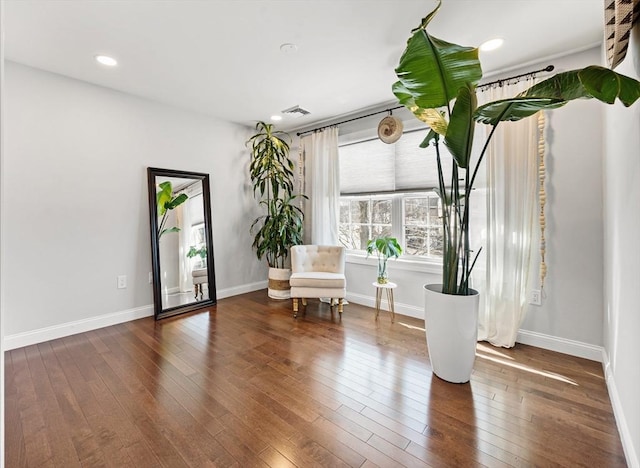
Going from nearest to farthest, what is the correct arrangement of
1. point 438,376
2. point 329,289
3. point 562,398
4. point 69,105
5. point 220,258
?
point 562,398
point 438,376
point 69,105
point 329,289
point 220,258

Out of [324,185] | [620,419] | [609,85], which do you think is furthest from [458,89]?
[324,185]

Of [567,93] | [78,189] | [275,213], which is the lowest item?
[275,213]

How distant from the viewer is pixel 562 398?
1859 mm

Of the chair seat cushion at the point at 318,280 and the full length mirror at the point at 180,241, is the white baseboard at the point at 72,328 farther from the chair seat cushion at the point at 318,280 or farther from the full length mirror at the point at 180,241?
the chair seat cushion at the point at 318,280

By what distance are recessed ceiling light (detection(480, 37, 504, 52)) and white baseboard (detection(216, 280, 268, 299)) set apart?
3858mm

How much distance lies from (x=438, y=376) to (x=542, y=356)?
100 cm

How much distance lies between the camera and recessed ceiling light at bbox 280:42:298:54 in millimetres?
2326

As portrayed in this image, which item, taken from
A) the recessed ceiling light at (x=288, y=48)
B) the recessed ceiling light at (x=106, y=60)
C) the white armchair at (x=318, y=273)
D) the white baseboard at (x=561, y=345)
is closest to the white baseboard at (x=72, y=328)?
the white armchair at (x=318, y=273)

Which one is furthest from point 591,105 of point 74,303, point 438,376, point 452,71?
point 74,303

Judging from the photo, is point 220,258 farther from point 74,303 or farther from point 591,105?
point 591,105

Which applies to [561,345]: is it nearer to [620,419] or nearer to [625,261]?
[620,419]

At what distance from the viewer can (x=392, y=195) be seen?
356cm

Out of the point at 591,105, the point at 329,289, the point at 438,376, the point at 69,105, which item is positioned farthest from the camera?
the point at 329,289

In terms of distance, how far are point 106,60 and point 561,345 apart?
449 centimetres
